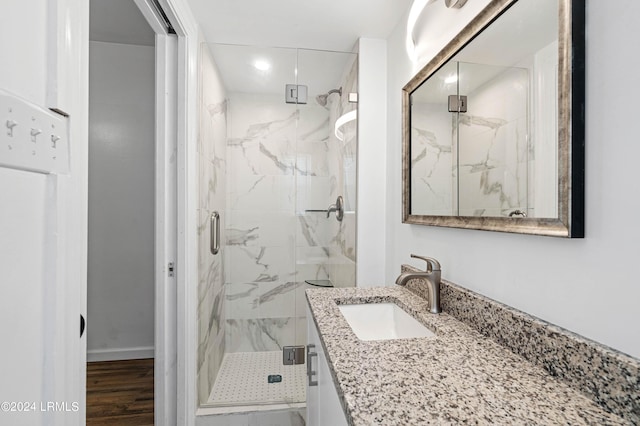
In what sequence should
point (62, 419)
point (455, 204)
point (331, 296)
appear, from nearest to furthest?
1. point (62, 419)
2. point (455, 204)
3. point (331, 296)

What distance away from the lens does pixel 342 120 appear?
2.03m

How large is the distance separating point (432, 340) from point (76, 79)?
44.9 inches

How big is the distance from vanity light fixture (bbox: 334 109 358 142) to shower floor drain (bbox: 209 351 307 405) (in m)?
1.46

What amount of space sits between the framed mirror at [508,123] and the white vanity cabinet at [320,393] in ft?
2.07

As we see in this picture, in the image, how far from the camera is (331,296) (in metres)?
1.34

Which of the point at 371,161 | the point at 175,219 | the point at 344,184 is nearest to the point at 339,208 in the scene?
the point at 344,184

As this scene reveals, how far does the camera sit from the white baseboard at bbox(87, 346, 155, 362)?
8.48ft

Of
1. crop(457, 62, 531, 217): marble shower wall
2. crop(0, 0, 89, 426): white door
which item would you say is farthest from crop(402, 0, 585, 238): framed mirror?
crop(0, 0, 89, 426): white door

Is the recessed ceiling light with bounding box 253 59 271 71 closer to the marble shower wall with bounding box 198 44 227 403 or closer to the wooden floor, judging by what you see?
the marble shower wall with bounding box 198 44 227 403

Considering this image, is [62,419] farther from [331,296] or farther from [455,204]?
[455,204]

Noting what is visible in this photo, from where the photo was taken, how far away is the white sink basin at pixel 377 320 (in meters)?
1.26

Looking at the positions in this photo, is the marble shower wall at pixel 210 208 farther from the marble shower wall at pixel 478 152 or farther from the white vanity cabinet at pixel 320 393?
the marble shower wall at pixel 478 152

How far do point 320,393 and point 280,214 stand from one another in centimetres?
123

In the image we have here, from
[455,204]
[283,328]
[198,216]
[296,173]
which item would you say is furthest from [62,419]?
[296,173]
